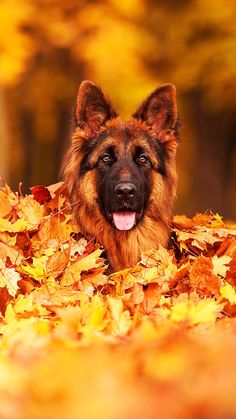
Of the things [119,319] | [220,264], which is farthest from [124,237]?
[119,319]

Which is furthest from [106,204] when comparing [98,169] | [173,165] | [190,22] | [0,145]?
[190,22]

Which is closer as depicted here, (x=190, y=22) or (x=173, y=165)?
(x=173, y=165)

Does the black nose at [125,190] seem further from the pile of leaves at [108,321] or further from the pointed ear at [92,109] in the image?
the pointed ear at [92,109]

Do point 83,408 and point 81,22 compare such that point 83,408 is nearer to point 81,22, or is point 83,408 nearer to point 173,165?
point 173,165

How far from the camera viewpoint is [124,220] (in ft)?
19.5

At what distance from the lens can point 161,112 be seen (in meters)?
6.24

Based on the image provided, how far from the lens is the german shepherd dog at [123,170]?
595cm

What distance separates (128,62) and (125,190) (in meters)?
11.4

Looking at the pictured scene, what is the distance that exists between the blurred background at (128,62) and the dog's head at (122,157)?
293 inches

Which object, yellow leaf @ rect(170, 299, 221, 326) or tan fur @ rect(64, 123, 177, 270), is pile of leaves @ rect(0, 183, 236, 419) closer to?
yellow leaf @ rect(170, 299, 221, 326)

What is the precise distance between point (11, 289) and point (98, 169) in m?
1.43

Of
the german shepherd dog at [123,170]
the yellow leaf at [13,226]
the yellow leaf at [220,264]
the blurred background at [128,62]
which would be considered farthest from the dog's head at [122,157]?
the blurred background at [128,62]

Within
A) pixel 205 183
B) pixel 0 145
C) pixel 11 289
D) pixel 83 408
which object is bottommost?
pixel 205 183

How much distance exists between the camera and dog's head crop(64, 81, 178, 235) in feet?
19.3
